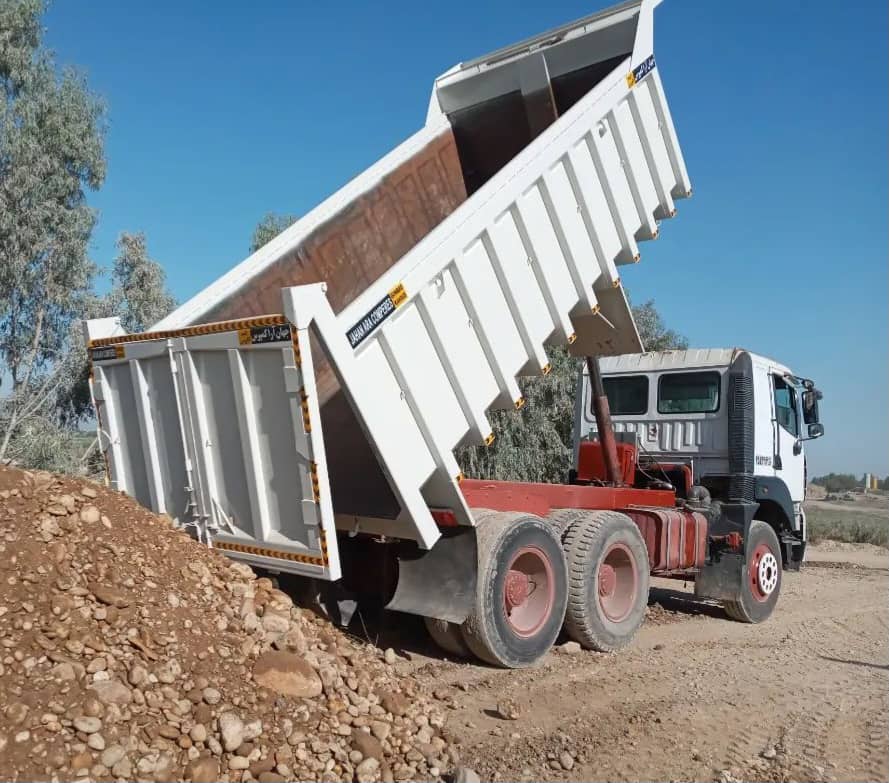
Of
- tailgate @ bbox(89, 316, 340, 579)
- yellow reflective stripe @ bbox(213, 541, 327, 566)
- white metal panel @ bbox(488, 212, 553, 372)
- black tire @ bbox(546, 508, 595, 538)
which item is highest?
white metal panel @ bbox(488, 212, 553, 372)

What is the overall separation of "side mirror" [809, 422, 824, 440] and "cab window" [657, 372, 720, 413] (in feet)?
5.79

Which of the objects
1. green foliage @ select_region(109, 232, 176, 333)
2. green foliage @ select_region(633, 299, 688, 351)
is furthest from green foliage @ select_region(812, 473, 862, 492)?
green foliage @ select_region(109, 232, 176, 333)

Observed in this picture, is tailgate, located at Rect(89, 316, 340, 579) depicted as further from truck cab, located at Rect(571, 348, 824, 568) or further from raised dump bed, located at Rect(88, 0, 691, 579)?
truck cab, located at Rect(571, 348, 824, 568)

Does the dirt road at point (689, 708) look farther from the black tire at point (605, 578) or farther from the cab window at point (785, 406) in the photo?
the cab window at point (785, 406)

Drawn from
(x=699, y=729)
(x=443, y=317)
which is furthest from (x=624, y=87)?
(x=699, y=729)

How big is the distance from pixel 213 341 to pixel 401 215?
3.15 m

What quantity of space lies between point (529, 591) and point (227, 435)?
249 centimetres

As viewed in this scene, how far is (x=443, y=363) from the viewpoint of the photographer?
531cm

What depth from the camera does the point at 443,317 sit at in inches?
209

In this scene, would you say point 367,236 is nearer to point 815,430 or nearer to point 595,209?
point 595,209

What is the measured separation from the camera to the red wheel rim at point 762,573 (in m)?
8.48

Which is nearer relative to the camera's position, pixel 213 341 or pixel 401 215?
pixel 213 341

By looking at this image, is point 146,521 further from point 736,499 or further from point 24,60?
point 24,60

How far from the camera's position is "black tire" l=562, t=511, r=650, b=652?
627cm
